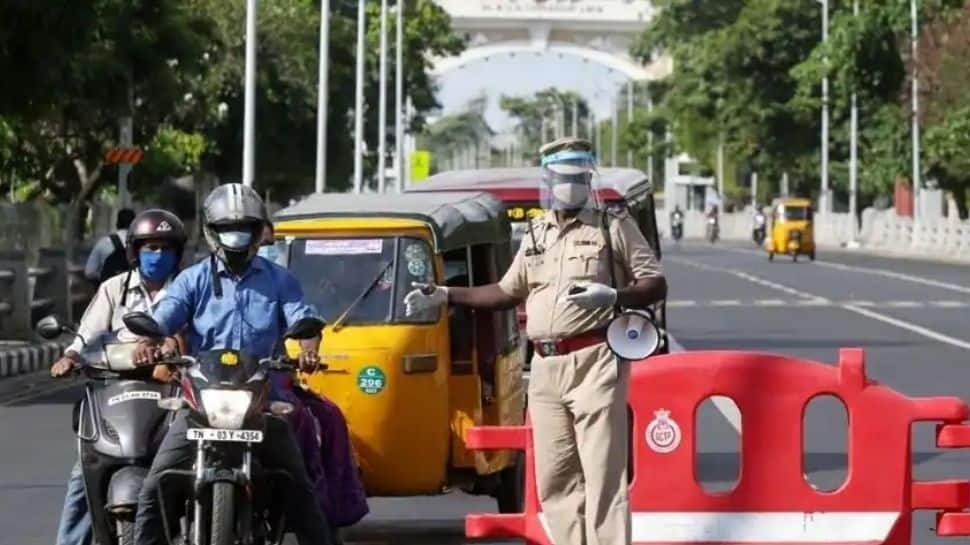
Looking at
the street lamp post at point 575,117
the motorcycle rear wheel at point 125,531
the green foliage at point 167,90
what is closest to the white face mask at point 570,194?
the motorcycle rear wheel at point 125,531

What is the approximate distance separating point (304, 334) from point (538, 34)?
137 meters

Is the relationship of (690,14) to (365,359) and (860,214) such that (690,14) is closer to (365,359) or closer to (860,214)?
(860,214)

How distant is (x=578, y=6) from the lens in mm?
145250

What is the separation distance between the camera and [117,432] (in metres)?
9.15

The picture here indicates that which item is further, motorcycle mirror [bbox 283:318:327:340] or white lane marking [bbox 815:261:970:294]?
white lane marking [bbox 815:261:970:294]

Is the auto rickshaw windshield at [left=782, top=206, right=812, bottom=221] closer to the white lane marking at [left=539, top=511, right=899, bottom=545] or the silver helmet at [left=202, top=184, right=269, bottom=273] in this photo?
the white lane marking at [left=539, top=511, right=899, bottom=545]

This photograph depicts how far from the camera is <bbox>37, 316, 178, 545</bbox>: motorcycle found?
9062 millimetres

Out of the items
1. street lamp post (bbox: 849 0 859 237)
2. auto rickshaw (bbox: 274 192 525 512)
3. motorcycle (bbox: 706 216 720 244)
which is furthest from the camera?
motorcycle (bbox: 706 216 720 244)

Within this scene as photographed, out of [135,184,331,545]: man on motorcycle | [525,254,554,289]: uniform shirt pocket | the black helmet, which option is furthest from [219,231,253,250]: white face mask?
[525,254,554,289]: uniform shirt pocket

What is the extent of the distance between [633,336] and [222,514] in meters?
1.57

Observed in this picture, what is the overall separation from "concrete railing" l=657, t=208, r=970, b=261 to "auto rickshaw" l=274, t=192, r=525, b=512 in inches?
2260

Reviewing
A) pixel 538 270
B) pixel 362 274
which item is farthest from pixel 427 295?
pixel 362 274

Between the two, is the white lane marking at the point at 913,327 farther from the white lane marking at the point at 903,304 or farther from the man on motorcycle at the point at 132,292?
the man on motorcycle at the point at 132,292

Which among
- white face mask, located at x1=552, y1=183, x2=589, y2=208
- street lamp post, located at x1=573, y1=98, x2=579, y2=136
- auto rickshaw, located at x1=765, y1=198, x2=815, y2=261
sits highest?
street lamp post, located at x1=573, y1=98, x2=579, y2=136
